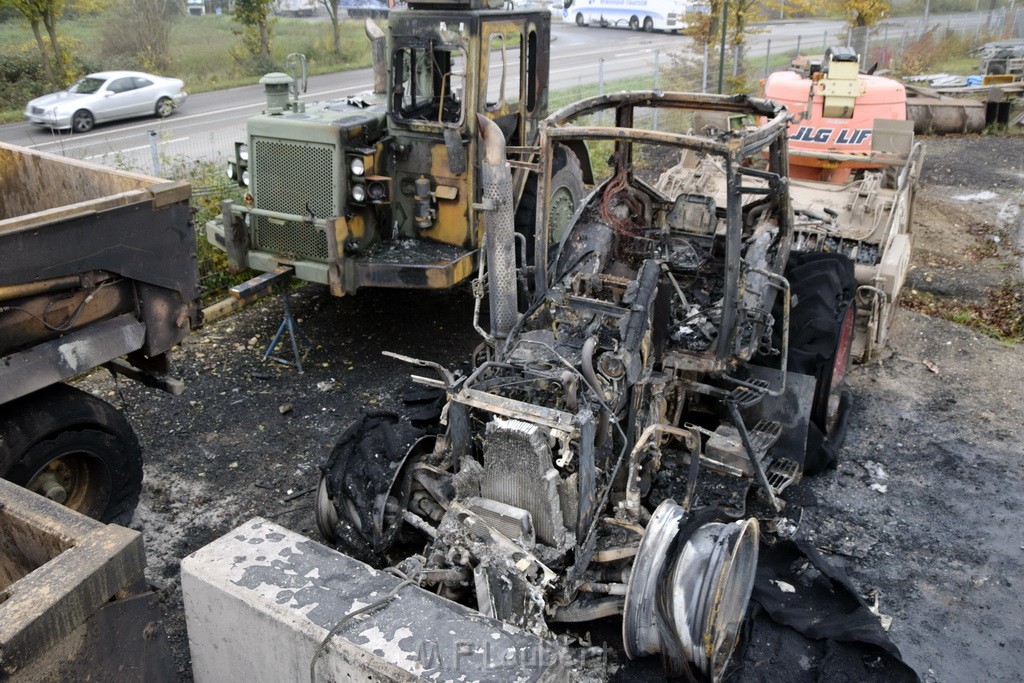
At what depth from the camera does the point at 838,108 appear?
9758 millimetres

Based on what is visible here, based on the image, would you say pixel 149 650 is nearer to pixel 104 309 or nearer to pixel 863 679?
pixel 104 309

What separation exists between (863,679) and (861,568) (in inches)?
40.4

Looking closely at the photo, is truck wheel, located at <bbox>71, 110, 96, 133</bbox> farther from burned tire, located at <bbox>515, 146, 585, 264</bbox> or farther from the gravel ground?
burned tire, located at <bbox>515, 146, 585, 264</bbox>

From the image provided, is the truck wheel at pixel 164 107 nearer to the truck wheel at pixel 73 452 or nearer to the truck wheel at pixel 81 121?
the truck wheel at pixel 81 121

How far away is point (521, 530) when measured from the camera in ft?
13.0

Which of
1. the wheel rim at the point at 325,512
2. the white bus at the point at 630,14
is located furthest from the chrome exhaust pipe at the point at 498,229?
the white bus at the point at 630,14

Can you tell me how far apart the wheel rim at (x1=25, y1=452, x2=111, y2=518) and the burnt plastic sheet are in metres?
3.44

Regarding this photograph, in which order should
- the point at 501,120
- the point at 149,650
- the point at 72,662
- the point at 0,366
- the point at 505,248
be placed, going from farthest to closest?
the point at 501,120 < the point at 505,248 < the point at 0,366 < the point at 149,650 < the point at 72,662

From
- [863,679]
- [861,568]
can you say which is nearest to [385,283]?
[861,568]

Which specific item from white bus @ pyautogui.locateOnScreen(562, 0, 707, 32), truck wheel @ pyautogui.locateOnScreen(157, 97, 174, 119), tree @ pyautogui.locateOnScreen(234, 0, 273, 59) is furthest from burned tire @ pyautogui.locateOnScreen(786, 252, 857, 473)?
white bus @ pyautogui.locateOnScreen(562, 0, 707, 32)

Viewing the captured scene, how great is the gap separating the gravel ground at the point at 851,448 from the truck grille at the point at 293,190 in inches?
37.6

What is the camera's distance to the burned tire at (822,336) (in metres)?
5.62

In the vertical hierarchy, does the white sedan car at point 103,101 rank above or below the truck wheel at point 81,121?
above

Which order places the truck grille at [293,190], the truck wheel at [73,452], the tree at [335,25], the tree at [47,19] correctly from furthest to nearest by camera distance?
the tree at [335,25], the tree at [47,19], the truck grille at [293,190], the truck wheel at [73,452]
